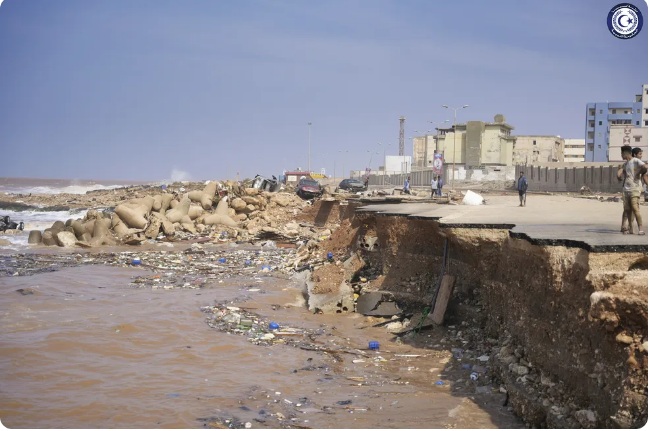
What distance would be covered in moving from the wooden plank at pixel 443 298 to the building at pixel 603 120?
Result: 67.0 m

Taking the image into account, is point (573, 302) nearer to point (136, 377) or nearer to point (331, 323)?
point (136, 377)

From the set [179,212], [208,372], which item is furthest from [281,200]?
[208,372]

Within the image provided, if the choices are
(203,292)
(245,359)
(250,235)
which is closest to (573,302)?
(245,359)

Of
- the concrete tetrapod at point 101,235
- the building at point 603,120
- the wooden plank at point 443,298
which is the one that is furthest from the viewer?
the building at point 603,120

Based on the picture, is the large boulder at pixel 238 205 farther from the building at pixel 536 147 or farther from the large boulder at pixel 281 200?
the building at pixel 536 147

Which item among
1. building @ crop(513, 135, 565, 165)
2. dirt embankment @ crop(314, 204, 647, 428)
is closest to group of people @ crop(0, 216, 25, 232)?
dirt embankment @ crop(314, 204, 647, 428)

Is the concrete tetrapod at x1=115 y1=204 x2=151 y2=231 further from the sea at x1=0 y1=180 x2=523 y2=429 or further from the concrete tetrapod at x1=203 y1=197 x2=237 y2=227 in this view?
the sea at x1=0 y1=180 x2=523 y2=429

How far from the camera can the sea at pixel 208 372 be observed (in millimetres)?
7500

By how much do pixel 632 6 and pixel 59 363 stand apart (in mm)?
8336

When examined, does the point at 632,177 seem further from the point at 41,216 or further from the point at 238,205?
the point at 41,216

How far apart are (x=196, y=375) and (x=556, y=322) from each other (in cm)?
459

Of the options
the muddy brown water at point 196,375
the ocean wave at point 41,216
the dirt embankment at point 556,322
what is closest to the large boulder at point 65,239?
the ocean wave at point 41,216

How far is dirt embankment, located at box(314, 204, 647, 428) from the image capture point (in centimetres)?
544

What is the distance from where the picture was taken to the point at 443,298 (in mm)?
11312
